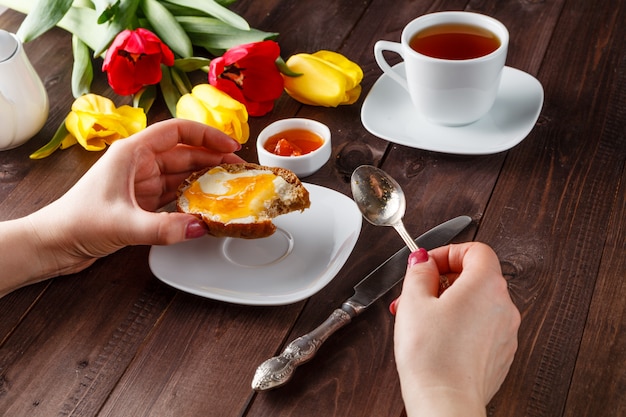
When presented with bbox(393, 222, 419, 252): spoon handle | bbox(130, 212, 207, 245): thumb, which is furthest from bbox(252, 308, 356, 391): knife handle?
bbox(130, 212, 207, 245): thumb

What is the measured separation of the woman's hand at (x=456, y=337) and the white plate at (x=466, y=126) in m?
0.53

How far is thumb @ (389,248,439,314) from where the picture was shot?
44.9 inches

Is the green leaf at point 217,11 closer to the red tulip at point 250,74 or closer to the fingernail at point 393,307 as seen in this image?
the red tulip at point 250,74

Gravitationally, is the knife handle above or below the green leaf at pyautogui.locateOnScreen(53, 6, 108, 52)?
below

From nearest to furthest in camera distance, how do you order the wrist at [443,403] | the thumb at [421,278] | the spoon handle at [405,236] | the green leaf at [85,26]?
the wrist at [443,403], the thumb at [421,278], the spoon handle at [405,236], the green leaf at [85,26]

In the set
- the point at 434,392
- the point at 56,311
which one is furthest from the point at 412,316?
Result: the point at 56,311

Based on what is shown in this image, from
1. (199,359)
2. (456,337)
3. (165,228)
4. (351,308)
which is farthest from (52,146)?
(456,337)

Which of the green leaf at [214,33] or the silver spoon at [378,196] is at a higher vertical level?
the green leaf at [214,33]

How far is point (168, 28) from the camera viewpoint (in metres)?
1.96

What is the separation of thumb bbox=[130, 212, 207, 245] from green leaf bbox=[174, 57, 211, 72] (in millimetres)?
659

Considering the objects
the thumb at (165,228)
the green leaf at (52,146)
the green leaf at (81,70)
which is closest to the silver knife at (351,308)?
the thumb at (165,228)

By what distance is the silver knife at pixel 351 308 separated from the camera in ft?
4.02

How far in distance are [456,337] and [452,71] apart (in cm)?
71

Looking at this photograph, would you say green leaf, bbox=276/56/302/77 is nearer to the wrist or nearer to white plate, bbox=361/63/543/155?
white plate, bbox=361/63/543/155
